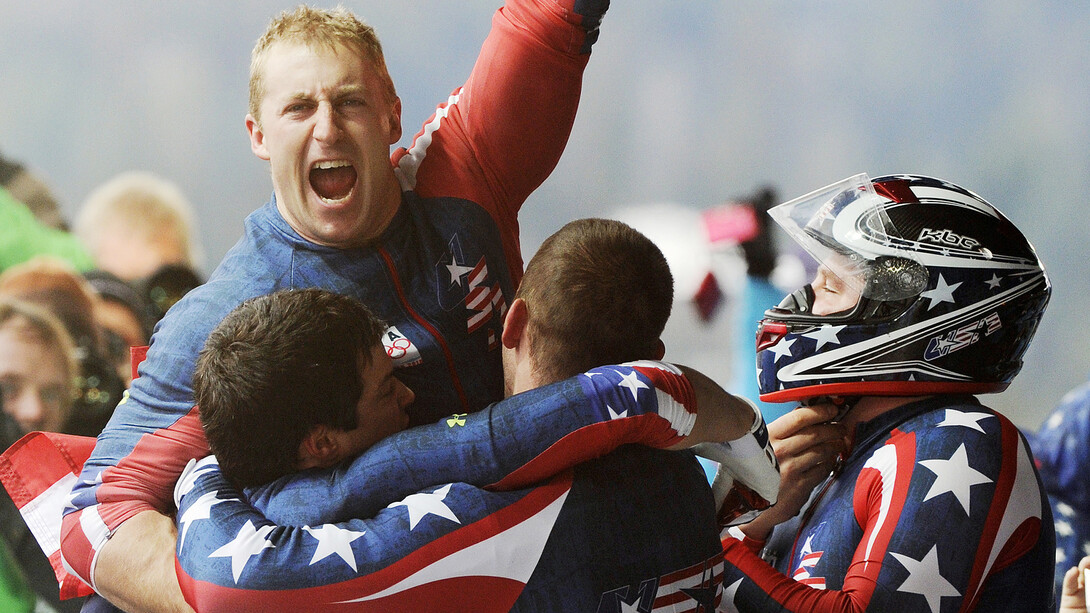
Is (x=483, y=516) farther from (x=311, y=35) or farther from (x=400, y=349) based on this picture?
(x=311, y=35)

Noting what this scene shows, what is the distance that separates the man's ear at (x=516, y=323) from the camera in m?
1.52

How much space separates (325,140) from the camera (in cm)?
188

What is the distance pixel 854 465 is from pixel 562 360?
81cm

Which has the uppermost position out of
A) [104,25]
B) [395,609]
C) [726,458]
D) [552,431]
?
[104,25]

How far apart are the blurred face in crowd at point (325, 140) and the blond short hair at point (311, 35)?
0.5 inches

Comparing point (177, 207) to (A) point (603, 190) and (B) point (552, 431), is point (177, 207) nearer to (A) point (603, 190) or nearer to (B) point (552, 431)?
(A) point (603, 190)

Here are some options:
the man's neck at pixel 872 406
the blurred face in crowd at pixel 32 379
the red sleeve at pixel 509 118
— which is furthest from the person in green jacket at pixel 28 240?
the man's neck at pixel 872 406

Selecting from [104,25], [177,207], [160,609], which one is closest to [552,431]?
[160,609]

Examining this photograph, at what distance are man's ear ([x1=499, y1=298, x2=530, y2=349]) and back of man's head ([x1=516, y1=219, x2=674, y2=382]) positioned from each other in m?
0.01

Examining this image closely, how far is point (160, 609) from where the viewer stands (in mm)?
1583

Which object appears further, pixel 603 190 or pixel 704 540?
pixel 603 190

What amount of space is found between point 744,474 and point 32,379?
407 centimetres

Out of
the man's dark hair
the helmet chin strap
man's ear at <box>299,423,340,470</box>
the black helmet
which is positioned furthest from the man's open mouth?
the helmet chin strap

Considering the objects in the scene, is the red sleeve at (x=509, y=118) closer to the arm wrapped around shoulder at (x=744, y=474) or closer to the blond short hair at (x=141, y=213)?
the arm wrapped around shoulder at (x=744, y=474)
